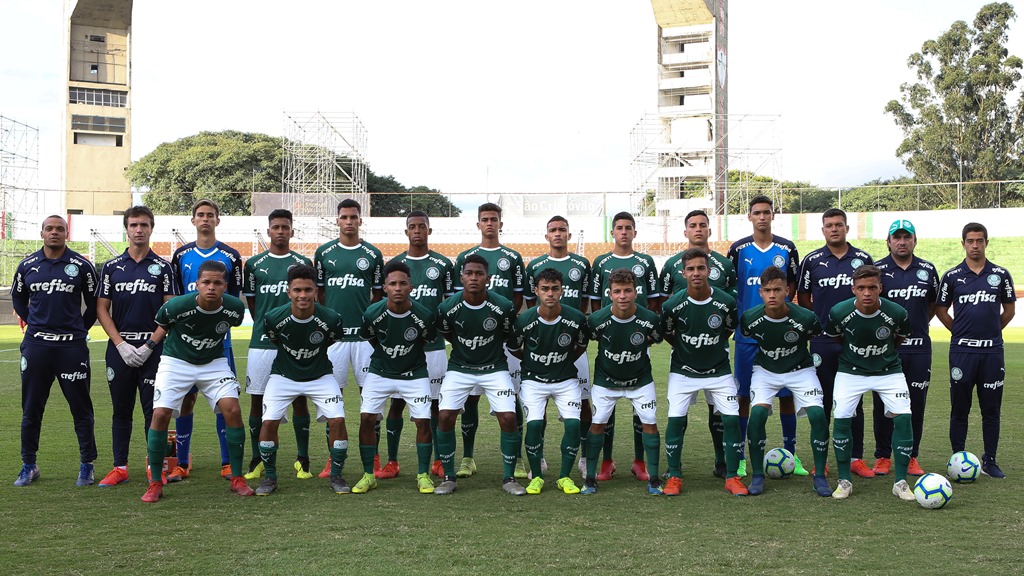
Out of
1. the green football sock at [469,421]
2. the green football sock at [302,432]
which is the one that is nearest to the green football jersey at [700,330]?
the green football sock at [469,421]

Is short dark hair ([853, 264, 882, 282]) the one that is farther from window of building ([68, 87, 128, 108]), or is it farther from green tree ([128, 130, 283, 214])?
window of building ([68, 87, 128, 108])

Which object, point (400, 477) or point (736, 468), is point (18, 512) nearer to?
point (400, 477)

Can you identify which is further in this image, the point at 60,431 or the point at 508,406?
the point at 60,431

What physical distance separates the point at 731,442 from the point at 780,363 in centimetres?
70

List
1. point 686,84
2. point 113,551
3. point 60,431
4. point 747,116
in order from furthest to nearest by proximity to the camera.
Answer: point 686,84 < point 747,116 < point 60,431 < point 113,551

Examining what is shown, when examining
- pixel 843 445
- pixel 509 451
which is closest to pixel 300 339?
pixel 509 451

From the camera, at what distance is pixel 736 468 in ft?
20.8

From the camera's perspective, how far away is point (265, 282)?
7047 millimetres

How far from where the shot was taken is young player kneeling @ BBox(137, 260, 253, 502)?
617 cm

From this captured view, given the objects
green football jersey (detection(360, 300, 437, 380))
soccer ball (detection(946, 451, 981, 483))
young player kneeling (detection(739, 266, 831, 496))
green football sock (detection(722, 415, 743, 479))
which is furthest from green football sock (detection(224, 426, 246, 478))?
soccer ball (detection(946, 451, 981, 483))

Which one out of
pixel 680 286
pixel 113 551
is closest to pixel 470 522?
pixel 113 551

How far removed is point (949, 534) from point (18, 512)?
5767 millimetres

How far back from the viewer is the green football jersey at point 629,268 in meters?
7.27

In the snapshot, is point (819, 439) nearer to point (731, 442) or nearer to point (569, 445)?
point (731, 442)
